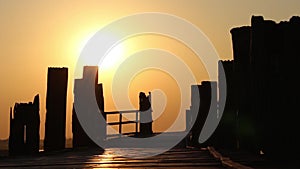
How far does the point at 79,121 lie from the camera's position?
41.7 feet

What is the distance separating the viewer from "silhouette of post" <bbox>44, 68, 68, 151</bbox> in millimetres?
11438

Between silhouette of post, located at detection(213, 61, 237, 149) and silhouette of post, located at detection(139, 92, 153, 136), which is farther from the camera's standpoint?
silhouette of post, located at detection(139, 92, 153, 136)

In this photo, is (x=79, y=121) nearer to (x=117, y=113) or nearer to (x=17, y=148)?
(x=17, y=148)

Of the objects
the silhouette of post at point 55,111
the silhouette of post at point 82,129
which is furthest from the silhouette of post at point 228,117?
the silhouette of post at point 82,129

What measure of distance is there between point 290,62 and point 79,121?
303 inches

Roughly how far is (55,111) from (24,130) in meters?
0.85

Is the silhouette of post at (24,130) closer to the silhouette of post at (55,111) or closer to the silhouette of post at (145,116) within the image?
the silhouette of post at (55,111)

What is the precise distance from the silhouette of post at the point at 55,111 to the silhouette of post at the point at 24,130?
0.46m

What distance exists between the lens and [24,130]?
1097 centimetres

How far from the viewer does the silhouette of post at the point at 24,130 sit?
10.9m

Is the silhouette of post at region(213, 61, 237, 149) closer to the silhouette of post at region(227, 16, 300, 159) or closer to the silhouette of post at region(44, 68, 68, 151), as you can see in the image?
the silhouette of post at region(227, 16, 300, 159)

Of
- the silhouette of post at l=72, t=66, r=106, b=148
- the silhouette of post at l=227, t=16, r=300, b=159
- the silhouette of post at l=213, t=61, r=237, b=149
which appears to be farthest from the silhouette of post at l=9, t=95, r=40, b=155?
the silhouette of post at l=227, t=16, r=300, b=159

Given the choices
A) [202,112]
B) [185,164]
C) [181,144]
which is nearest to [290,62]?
[185,164]

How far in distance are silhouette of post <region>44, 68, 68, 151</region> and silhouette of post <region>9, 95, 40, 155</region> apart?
460 millimetres
